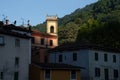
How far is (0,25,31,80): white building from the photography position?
149ft

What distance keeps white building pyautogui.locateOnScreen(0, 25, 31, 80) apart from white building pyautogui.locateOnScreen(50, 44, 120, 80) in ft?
41.9

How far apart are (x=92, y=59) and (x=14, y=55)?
16941 mm

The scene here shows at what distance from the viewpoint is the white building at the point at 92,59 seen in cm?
5847

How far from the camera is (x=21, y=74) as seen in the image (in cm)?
4812

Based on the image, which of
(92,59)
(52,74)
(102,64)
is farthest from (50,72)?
(102,64)

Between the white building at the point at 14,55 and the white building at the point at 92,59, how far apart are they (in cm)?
1277

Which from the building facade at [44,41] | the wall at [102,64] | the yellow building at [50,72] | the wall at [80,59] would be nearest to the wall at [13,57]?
the yellow building at [50,72]

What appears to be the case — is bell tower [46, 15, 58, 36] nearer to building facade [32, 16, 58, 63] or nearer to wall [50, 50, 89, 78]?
building facade [32, 16, 58, 63]

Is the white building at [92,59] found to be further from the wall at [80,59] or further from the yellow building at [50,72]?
the yellow building at [50,72]

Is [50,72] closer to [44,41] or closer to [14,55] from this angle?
[14,55]

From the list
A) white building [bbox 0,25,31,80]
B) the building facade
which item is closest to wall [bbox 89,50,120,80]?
white building [bbox 0,25,31,80]

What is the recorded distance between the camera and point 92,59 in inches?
2320

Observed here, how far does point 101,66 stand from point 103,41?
13.9 m

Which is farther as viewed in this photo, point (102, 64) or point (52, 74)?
point (102, 64)
